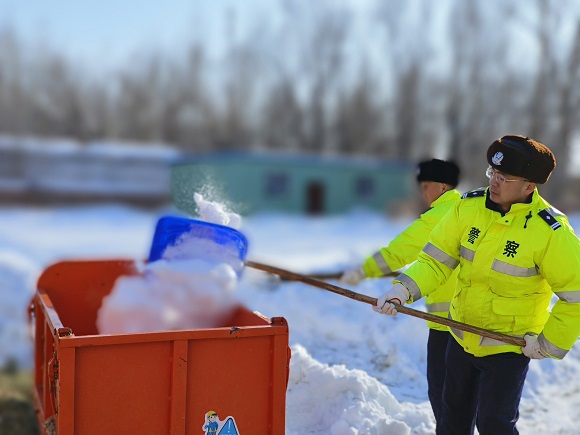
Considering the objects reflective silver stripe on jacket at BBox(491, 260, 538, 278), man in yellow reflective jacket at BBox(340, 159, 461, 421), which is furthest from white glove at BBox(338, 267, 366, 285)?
reflective silver stripe on jacket at BBox(491, 260, 538, 278)

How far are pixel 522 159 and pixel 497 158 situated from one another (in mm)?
119

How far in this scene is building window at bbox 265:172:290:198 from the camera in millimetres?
28859

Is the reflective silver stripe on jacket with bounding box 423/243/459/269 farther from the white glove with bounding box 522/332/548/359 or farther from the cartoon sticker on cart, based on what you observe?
the cartoon sticker on cart

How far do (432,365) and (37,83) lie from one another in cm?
4239

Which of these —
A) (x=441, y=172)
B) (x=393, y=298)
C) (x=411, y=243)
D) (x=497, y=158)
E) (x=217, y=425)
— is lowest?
(x=217, y=425)

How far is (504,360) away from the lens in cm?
313

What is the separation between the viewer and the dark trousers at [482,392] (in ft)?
10.2

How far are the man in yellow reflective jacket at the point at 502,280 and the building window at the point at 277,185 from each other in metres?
25.5

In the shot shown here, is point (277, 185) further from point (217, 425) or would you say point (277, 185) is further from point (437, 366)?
point (217, 425)

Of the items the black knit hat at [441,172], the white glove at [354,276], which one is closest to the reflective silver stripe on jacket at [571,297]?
the black knit hat at [441,172]

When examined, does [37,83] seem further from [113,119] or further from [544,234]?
[544,234]

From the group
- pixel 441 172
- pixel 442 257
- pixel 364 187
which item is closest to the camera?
pixel 442 257

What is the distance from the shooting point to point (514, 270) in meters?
3.02

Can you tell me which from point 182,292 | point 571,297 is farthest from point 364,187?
point 571,297
